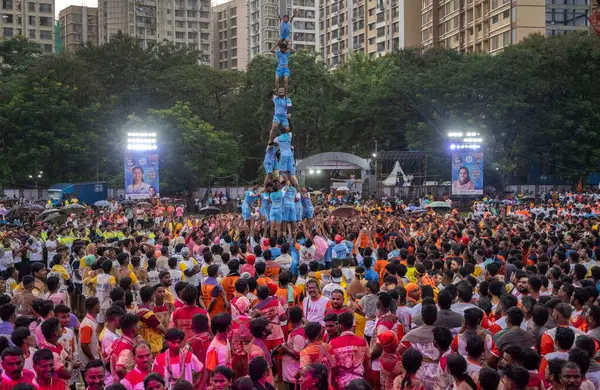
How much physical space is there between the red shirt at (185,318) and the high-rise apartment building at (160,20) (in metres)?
84.4

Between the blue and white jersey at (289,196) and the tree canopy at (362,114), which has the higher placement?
the tree canopy at (362,114)

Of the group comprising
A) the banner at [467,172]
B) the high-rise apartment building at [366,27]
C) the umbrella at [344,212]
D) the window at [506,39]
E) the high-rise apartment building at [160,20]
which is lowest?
the umbrella at [344,212]

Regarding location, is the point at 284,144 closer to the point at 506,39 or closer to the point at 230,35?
the point at 506,39

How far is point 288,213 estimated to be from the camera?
68.2 ft

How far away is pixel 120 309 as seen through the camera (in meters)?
7.83

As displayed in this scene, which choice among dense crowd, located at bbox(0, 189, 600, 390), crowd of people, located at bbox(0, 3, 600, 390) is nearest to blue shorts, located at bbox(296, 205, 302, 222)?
crowd of people, located at bbox(0, 3, 600, 390)

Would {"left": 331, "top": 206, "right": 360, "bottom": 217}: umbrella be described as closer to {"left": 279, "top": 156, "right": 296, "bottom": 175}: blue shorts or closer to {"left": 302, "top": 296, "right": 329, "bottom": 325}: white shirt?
{"left": 279, "top": 156, "right": 296, "bottom": 175}: blue shorts

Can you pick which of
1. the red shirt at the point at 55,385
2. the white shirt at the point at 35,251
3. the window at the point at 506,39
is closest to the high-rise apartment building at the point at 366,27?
the window at the point at 506,39

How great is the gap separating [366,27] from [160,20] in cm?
3009

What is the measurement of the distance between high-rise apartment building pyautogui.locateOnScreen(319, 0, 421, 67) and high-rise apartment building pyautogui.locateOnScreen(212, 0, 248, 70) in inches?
597

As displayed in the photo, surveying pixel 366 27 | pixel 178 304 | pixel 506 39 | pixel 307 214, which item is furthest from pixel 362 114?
pixel 178 304

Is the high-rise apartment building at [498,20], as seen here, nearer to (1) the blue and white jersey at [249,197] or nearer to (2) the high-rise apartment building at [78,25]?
(1) the blue and white jersey at [249,197]

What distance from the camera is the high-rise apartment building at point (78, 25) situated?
327 ft

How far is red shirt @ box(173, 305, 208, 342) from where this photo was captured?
815cm
